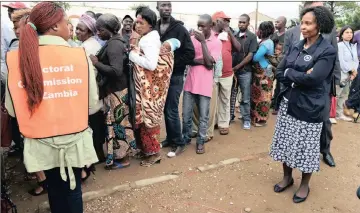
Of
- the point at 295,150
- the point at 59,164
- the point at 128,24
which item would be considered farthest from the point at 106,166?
the point at 128,24

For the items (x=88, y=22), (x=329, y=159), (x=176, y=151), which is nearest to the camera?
(x=88, y=22)

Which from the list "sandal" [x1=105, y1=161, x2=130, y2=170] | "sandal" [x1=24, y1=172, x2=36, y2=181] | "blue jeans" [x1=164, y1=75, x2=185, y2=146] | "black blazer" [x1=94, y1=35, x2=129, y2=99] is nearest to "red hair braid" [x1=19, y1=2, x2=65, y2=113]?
"black blazer" [x1=94, y1=35, x2=129, y2=99]

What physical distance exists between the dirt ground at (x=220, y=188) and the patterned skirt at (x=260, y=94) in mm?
1223

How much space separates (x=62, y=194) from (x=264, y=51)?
3739 mm

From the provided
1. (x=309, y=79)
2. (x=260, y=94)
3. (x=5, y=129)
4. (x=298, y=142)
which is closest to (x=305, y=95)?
(x=309, y=79)

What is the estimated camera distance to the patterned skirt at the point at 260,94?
16.7ft

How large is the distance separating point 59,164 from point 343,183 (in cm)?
302

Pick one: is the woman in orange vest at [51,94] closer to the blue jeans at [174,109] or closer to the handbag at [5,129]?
the handbag at [5,129]

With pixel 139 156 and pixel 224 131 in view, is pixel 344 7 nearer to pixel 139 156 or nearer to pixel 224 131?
pixel 224 131

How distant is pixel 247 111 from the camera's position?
5.22 meters

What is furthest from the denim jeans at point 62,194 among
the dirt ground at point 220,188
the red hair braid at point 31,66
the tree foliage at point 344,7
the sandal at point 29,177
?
the tree foliage at point 344,7

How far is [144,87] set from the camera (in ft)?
11.0

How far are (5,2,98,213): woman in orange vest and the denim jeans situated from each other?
0.02 m

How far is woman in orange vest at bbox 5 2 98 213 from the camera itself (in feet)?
5.81
